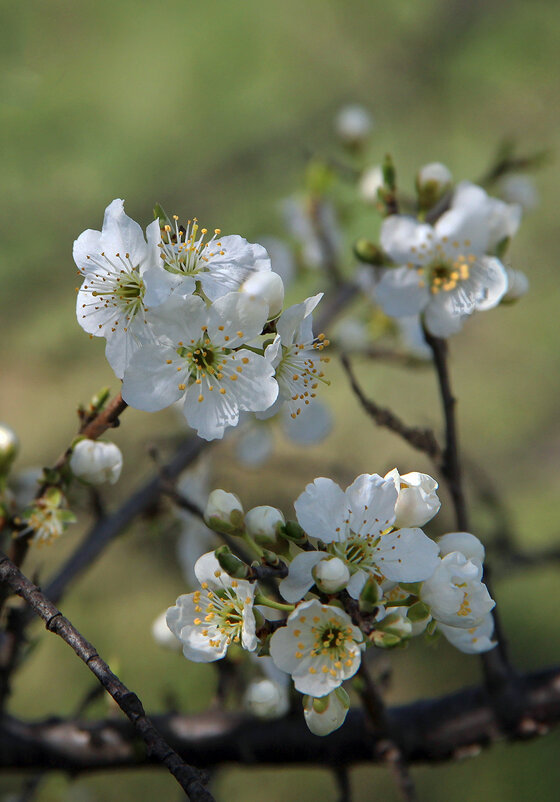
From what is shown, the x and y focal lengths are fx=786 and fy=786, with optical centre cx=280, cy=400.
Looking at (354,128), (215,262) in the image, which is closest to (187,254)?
(215,262)

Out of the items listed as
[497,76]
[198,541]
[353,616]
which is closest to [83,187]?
[497,76]

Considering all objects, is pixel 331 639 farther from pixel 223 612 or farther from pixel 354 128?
pixel 354 128

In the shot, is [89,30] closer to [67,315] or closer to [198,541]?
[67,315]

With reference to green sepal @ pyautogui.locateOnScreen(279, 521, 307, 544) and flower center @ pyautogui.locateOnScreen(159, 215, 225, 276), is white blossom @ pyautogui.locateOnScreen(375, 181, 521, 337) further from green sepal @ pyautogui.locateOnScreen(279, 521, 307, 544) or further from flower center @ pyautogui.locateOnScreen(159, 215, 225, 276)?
green sepal @ pyautogui.locateOnScreen(279, 521, 307, 544)

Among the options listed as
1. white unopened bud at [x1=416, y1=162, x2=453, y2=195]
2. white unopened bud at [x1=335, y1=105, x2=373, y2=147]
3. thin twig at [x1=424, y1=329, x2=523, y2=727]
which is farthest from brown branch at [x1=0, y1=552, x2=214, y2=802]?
white unopened bud at [x1=335, y1=105, x2=373, y2=147]

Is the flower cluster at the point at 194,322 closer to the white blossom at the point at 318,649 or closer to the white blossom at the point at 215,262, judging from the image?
the white blossom at the point at 215,262

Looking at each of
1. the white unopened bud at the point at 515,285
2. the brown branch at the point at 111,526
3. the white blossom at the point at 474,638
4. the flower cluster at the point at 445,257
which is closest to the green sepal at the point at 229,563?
the white blossom at the point at 474,638
